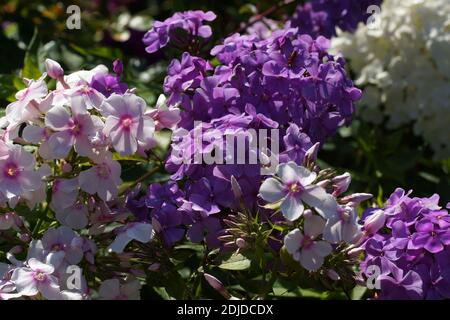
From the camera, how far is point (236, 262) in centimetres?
153

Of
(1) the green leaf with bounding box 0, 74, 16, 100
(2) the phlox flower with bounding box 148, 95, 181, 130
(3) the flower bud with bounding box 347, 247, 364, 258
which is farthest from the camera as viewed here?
(1) the green leaf with bounding box 0, 74, 16, 100

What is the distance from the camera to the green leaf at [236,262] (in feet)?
4.99

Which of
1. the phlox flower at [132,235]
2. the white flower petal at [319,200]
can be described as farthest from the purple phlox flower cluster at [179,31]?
the white flower petal at [319,200]

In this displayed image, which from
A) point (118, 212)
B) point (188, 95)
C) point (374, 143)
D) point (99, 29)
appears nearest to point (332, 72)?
point (188, 95)

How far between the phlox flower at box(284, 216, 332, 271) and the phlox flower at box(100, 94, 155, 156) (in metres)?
0.32

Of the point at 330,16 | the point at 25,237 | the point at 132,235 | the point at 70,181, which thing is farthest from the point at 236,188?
the point at 330,16

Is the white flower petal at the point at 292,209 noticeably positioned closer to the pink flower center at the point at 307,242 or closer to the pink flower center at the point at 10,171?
the pink flower center at the point at 307,242

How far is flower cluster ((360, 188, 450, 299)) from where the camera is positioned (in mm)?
1425

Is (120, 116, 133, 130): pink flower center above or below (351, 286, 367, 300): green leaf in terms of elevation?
above

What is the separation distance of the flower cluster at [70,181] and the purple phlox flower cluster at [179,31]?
0.27 m

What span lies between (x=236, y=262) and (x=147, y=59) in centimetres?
137

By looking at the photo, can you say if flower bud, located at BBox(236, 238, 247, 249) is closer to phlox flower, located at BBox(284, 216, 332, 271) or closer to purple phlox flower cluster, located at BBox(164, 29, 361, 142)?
phlox flower, located at BBox(284, 216, 332, 271)

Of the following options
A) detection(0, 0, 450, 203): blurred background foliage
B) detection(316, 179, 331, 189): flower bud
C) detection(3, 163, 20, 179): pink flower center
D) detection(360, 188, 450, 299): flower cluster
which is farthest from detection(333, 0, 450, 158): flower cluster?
detection(3, 163, 20, 179): pink flower center

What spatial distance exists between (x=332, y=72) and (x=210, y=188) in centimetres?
36
